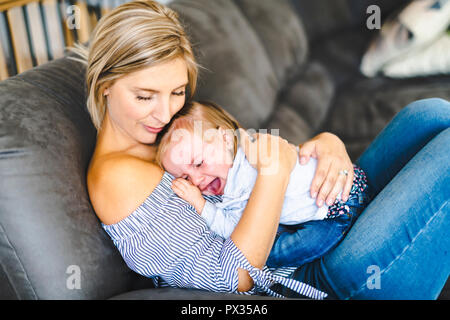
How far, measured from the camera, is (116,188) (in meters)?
0.93

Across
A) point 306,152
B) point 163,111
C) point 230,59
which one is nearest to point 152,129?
point 163,111

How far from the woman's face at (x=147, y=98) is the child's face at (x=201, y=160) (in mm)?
78

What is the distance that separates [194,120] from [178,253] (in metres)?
0.37

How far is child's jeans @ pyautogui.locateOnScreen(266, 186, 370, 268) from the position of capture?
1.04 meters

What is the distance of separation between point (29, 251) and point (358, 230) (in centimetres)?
73

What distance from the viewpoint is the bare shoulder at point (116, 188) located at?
93 centimetres

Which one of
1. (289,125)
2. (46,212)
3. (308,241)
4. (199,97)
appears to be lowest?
(308,241)

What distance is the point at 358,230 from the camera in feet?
3.22

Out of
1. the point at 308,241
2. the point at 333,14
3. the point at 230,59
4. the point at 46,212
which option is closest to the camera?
the point at 46,212

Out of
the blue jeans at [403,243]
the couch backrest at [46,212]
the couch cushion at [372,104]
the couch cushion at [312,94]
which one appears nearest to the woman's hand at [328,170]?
the blue jeans at [403,243]

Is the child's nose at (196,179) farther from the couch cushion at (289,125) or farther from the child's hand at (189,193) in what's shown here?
the couch cushion at (289,125)

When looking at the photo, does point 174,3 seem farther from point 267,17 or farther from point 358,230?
point 358,230

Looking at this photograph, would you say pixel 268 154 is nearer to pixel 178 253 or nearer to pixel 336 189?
pixel 336 189
